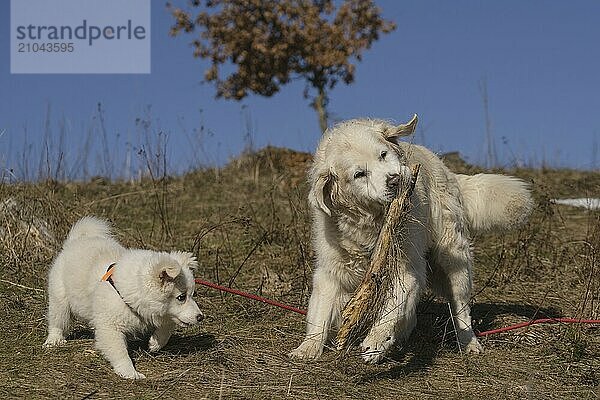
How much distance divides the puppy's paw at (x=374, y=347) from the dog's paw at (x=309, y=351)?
1.41ft

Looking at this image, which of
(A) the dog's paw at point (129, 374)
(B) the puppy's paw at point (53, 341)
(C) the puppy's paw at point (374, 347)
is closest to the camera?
(A) the dog's paw at point (129, 374)

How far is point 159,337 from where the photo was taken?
5465 millimetres

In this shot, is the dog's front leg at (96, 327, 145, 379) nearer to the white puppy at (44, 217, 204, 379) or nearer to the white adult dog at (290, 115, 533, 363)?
the white puppy at (44, 217, 204, 379)

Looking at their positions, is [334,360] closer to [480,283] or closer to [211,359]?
[211,359]

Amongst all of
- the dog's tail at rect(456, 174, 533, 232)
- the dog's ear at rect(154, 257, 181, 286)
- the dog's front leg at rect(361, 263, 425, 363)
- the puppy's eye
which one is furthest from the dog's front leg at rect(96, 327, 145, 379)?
the dog's tail at rect(456, 174, 533, 232)

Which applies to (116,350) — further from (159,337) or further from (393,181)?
(393,181)

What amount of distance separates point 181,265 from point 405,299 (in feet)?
5.00

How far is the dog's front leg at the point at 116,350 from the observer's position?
4.96 meters

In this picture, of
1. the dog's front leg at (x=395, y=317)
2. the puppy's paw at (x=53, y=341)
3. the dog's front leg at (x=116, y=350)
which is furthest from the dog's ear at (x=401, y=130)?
the puppy's paw at (x=53, y=341)

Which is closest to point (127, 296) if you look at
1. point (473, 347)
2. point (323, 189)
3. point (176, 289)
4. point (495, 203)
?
point (176, 289)

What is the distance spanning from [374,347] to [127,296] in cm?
164

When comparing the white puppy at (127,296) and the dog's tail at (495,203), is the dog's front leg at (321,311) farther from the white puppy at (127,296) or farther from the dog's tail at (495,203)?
the dog's tail at (495,203)

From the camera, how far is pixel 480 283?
8.49m

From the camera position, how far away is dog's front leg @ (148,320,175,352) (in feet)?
17.8
